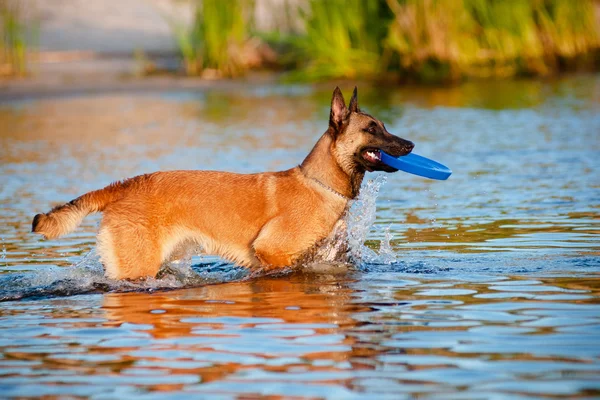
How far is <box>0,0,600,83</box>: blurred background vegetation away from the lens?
2366 cm

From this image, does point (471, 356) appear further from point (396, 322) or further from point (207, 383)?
point (207, 383)

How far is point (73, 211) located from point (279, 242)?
160 cm

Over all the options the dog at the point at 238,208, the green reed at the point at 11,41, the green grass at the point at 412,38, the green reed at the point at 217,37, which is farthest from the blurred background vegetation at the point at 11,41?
the dog at the point at 238,208

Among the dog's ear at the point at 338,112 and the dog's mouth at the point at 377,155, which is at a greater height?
the dog's ear at the point at 338,112

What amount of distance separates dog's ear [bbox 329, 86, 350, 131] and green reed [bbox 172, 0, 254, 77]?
1632 centimetres

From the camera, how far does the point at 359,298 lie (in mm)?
7270

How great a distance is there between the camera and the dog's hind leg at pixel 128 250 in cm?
777

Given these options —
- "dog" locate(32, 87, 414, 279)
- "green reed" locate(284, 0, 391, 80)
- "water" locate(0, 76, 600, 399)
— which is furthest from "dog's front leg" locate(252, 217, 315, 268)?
"green reed" locate(284, 0, 391, 80)

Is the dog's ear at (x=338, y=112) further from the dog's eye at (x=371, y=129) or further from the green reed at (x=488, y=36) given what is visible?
the green reed at (x=488, y=36)

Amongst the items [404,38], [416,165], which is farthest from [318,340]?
[404,38]

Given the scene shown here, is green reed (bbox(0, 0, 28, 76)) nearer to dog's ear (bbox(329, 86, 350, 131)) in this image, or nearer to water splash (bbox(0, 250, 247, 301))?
water splash (bbox(0, 250, 247, 301))

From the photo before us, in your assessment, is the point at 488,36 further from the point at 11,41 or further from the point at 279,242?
the point at 279,242

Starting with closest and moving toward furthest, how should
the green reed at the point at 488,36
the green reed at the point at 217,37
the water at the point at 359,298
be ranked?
the water at the point at 359,298, the green reed at the point at 488,36, the green reed at the point at 217,37

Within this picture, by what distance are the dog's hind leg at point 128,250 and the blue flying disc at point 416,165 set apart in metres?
1.94
